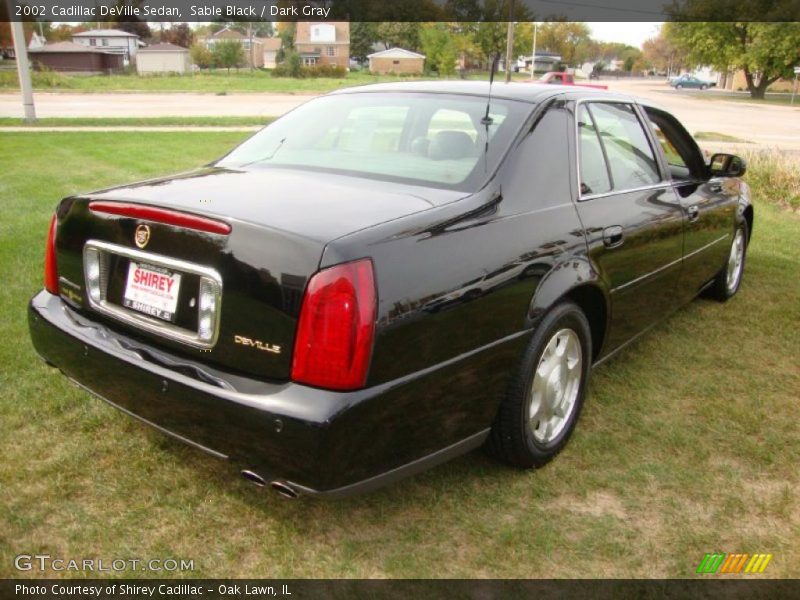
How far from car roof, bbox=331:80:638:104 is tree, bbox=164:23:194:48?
349 ft

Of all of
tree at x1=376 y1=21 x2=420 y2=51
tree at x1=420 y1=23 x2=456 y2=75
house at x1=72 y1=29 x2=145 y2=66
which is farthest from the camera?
house at x1=72 y1=29 x2=145 y2=66

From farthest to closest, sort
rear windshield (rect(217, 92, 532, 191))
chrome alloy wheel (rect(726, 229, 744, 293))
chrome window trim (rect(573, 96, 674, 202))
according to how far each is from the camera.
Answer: chrome alloy wheel (rect(726, 229, 744, 293))
chrome window trim (rect(573, 96, 674, 202))
rear windshield (rect(217, 92, 532, 191))

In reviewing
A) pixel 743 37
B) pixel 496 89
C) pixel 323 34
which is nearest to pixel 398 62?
pixel 323 34

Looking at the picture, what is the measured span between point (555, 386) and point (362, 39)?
92.1 m

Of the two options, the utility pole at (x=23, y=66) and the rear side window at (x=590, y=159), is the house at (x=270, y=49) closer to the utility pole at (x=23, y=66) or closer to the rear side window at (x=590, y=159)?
the utility pole at (x=23, y=66)

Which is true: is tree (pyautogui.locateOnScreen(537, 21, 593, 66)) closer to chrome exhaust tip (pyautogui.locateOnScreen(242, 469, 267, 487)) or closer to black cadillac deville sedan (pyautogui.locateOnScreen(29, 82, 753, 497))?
black cadillac deville sedan (pyautogui.locateOnScreen(29, 82, 753, 497))

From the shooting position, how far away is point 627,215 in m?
3.32

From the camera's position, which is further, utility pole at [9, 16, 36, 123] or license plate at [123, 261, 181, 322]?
utility pole at [9, 16, 36, 123]

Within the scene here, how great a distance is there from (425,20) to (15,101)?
4705 centimetres

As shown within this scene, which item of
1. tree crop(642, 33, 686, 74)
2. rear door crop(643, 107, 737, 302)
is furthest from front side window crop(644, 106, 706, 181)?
tree crop(642, 33, 686, 74)

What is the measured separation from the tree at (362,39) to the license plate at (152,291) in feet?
288

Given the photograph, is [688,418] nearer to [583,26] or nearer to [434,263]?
[434,263]

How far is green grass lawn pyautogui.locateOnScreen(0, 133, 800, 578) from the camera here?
2.40 metres

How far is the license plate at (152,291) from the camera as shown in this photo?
7.57 feet
